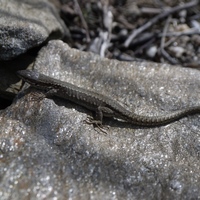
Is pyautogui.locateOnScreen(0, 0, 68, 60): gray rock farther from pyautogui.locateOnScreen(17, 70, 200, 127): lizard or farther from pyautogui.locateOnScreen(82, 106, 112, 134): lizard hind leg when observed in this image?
pyautogui.locateOnScreen(82, 106, 112, 134): lizard hind leg

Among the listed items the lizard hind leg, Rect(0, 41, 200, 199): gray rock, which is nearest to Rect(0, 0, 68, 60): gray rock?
Rect(0, 41, 200, 199): gray rock

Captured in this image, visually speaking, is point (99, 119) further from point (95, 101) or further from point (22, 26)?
point (22, 26)

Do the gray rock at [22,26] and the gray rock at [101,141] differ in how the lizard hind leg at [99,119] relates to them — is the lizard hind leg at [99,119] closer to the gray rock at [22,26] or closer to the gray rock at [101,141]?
the gray rock at [101,141]

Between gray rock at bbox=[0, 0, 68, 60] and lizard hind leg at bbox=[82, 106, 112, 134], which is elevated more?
gray rock at bbox=[0, 0, 68, 60]

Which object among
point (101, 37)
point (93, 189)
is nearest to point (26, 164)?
point (93, 189)

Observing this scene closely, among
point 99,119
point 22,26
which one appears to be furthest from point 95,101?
point 22,26

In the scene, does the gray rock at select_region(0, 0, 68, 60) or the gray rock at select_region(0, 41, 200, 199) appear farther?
the gray rock at select_region(0, 0, 68, 60)

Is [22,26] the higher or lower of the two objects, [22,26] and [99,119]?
the higher
